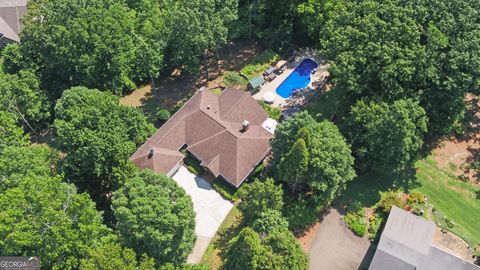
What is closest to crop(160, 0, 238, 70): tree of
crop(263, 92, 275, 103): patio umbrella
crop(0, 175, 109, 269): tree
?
crop(263, 92, 275, 103): patio umbrella

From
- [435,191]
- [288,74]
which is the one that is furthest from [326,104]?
[435,191]

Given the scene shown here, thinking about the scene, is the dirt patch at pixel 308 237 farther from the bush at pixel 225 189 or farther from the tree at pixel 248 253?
the bush at pixel 225 189

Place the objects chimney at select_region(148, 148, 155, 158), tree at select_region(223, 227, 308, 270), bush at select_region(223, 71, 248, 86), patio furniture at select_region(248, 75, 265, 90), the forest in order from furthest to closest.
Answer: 1. bush at select_region(223, 71, 248, 86)
2. patio furniture at select_region(248, 75, 265, 90)
3. chimney at select_region(148, 148, 155, 158)
4. the forest
5. tree at select_region(223, 227, 308, 270)

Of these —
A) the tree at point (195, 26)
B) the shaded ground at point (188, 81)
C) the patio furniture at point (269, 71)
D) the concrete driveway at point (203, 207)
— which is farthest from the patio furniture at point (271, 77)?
the concrete driveway at point (203, 207)

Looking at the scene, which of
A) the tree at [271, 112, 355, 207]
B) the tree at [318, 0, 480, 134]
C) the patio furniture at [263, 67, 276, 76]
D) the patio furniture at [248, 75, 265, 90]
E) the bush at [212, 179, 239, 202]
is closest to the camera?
the tree at [271, 112, 355, 207]

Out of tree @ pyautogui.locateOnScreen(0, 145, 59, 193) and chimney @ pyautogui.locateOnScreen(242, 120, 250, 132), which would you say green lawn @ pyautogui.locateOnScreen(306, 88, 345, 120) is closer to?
chimney @ pyautogui.locateOnScreen(242, 120, 250, 132)

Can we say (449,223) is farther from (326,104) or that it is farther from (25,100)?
(25,100)

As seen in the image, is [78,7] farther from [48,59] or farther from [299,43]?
[299,43]
